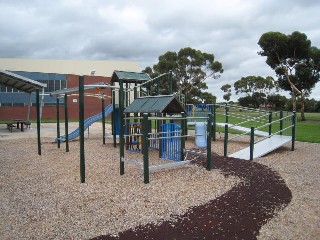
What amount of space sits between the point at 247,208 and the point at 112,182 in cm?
301

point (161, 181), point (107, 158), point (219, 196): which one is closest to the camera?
point (219, 196)

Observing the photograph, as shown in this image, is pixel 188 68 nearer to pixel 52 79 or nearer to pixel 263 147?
pixel 52 79

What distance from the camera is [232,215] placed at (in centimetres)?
479

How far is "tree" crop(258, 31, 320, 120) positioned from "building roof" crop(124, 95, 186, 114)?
26.5 metres

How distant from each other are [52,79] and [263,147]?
3739 centimetres

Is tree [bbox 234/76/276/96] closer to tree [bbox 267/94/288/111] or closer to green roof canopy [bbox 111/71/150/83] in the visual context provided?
tree [bbox 267/94/288/111]

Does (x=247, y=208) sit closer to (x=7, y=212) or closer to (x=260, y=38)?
(x=7, y=212)

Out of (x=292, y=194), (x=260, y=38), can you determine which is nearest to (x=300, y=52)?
(x=260, y=38)

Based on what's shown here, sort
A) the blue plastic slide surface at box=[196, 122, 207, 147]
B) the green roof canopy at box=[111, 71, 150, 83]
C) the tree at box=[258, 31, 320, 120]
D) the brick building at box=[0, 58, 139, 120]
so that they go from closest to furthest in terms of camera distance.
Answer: the green roof canopy at box=[111, 71, 150, 83], the blue plastic slide surface at box=[196, 122, 207, 147], the tree at box=[258, 31, 320, 120], the brick building at box=[0, 58, 139, 120]

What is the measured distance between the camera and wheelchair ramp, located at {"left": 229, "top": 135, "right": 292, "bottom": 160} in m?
10.0

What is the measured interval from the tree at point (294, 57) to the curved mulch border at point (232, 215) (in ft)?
90.2

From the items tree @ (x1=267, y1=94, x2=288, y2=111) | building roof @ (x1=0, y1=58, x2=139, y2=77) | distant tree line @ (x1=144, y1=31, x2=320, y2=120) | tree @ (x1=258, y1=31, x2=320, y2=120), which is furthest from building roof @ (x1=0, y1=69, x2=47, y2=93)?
tree @ (x1=267, y1=94, x2=288, y2=111)

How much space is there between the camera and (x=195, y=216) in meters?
4.73

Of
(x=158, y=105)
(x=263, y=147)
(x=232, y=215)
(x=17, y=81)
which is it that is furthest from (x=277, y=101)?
(x=232, y=215)
